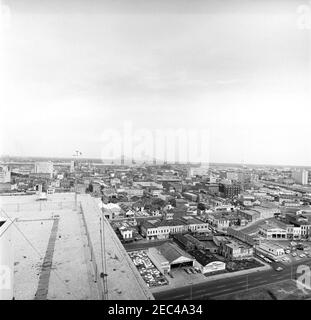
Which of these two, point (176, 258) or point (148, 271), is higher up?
point (176, 258)

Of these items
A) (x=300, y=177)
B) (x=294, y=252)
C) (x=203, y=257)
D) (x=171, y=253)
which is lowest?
(x=294, y=252)

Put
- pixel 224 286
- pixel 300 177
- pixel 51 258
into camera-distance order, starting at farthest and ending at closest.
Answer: pixel 300 177
pixel 224 286
pixel 51 258

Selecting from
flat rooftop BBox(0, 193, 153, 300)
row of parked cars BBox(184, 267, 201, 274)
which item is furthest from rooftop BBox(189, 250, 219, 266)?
flat rooftop BBox(0, 193, 153, 300)

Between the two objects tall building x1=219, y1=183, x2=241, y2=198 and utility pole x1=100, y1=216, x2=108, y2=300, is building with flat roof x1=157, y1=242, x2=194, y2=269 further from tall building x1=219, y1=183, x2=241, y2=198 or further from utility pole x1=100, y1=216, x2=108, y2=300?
tall building x1=219, y1=183, x2=241, y2=198

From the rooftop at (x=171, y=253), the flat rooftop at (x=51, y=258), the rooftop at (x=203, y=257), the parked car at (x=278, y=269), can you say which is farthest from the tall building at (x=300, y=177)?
the flat rooftop at (x=51, y=258)

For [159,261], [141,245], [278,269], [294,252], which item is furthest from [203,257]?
[294,252]

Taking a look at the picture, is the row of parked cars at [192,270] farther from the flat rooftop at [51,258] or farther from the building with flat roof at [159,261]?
the flat rooftop at [51,258]

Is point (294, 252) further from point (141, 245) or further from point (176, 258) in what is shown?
point (141, 245)
